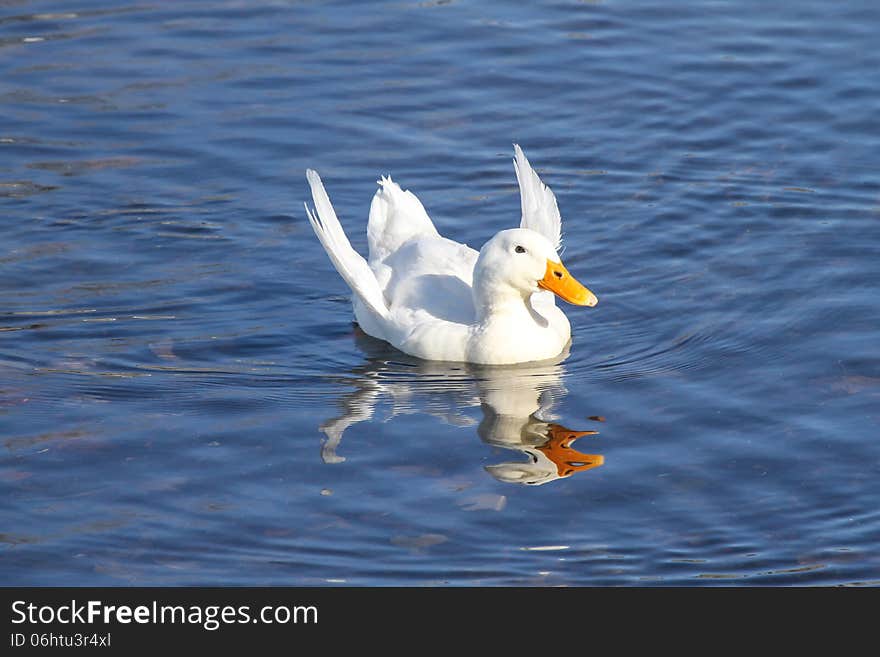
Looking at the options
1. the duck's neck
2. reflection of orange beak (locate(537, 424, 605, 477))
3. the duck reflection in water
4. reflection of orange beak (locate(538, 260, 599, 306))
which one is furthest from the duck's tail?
reflection of orange beak (locate(537, 424, 605, 477))

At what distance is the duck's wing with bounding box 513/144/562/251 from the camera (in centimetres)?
1076

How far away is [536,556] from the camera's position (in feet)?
25.2

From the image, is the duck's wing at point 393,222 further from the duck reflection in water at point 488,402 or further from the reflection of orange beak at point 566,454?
the reflection of orange beak at point 566,454

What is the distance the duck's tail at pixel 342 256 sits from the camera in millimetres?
10070

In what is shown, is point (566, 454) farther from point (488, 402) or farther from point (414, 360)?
point (414, 360)

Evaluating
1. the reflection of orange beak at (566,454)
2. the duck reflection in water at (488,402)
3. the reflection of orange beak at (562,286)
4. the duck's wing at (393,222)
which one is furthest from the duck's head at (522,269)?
the duck's wing at (393,222)

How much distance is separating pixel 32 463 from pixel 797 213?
20.0 ft

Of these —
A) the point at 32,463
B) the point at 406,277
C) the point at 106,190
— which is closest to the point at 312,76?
the point at 106,190

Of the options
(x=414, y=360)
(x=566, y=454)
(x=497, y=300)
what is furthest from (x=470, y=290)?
(x=566, y=454)

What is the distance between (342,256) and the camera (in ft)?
33.1

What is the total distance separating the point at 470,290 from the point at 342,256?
0.87 m

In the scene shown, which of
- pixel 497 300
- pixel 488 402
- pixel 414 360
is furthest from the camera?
pixel 414 360

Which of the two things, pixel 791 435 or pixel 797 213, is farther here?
pixel 797 213

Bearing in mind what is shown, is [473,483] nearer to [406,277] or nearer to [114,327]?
[406,277]
